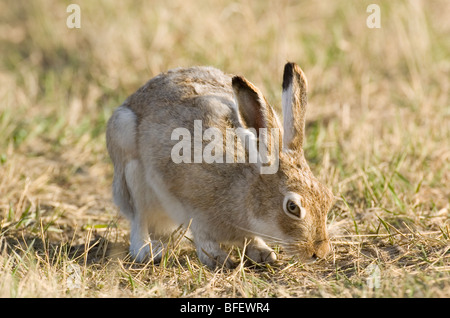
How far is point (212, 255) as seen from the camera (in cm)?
513

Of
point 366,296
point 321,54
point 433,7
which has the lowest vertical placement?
point 366,296

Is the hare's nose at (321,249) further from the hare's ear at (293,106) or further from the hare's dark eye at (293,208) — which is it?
the hare's ear at (293,106)

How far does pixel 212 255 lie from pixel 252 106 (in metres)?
1.12

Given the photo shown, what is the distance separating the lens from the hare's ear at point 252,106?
15.5ft

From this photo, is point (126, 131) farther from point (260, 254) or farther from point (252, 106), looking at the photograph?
point (260, 254)

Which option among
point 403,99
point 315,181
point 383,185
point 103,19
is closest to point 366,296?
point 315,181

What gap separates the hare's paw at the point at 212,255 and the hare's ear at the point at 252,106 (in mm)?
920

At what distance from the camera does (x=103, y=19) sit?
9602 millimetres

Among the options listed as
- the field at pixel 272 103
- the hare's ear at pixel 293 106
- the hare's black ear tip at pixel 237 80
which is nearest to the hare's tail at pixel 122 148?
the field at pixel 272 103

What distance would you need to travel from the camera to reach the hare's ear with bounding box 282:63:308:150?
4.82 metres

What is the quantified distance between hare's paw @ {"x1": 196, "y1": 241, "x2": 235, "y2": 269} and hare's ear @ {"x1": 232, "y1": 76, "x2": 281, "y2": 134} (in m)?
0.92

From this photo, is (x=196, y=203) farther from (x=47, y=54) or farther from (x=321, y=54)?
(x=47, y=54)

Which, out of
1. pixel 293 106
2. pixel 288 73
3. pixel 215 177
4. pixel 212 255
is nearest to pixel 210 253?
pixel 212 255

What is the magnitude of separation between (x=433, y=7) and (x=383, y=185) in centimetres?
498
